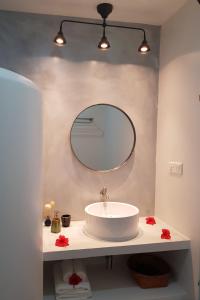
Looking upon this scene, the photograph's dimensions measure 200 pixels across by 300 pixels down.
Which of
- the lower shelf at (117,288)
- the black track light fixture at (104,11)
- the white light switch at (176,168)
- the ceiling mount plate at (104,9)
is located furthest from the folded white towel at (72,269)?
the ceiling mount plate at (104,9)

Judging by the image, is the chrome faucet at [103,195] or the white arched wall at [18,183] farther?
the chrome faucet at [103,195]

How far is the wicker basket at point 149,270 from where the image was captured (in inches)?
72.4

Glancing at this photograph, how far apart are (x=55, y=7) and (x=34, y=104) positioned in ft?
3.35

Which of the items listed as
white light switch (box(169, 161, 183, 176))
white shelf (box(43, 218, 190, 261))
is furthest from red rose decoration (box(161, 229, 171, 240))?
white light switch (box(169, 161, 183, 176))

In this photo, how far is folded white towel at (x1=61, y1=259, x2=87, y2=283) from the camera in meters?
1.76

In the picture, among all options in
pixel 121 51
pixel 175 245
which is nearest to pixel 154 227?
pixel 175 245

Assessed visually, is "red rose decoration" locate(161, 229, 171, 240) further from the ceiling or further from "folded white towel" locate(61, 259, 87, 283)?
the ceiling

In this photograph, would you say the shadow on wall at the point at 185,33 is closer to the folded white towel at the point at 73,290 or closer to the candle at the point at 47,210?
the candle at the point at 47,210

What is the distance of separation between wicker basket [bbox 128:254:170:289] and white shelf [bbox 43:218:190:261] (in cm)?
29

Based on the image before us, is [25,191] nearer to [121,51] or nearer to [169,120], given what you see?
[169,120]

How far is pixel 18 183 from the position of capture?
1194 millimetres

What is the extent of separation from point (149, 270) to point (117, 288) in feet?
1.07

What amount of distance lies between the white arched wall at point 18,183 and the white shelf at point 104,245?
245 millimetres

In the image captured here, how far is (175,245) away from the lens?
5.67ft
